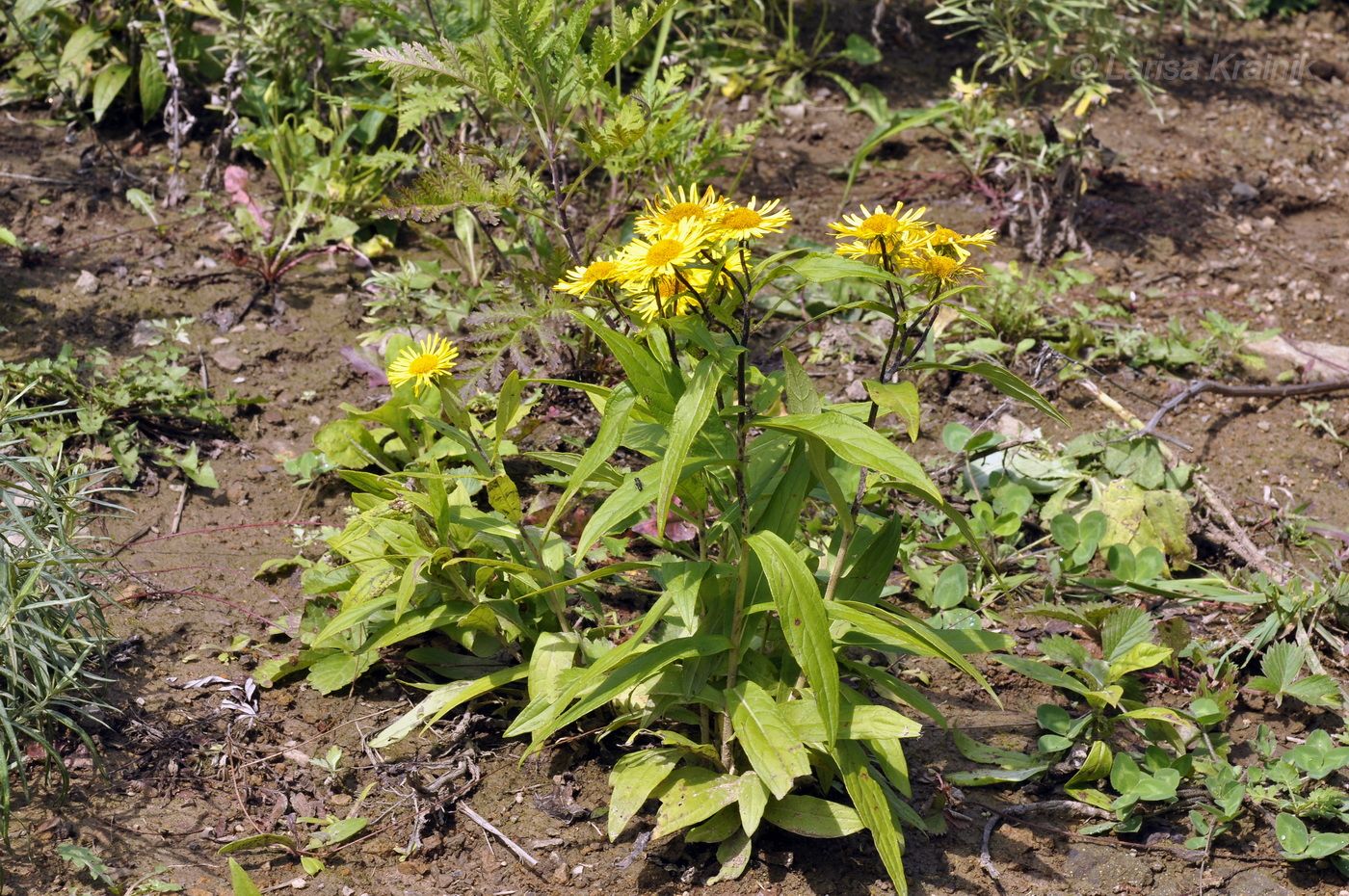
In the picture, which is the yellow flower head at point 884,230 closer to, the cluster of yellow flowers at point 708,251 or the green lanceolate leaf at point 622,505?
the cluster of yellow flowers at point 708,251

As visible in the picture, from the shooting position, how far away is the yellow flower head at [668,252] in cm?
196

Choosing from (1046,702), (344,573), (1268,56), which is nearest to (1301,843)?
(1046,702)

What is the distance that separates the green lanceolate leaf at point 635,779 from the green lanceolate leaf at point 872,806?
39cm

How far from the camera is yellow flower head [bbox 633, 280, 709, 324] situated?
2082 mm

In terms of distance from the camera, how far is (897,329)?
6.98 feet

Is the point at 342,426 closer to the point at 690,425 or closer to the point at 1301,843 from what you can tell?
the point at 690,425

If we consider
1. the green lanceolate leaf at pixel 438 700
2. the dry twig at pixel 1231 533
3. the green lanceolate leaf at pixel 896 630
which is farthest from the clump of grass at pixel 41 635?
the dry twig at pixel 1231 533

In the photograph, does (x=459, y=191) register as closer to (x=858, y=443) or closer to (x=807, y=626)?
(x=858, y=443)

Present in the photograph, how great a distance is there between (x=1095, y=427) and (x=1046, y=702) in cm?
120

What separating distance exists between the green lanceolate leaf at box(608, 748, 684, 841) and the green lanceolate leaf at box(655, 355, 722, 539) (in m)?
0.68

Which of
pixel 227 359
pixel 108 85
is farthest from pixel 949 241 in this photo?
pixel 108 85

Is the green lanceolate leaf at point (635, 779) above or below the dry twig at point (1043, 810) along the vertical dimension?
above

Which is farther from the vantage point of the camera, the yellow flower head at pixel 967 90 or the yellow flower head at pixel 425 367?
the yellow flower head at pixel 967 90

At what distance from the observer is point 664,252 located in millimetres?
1979
